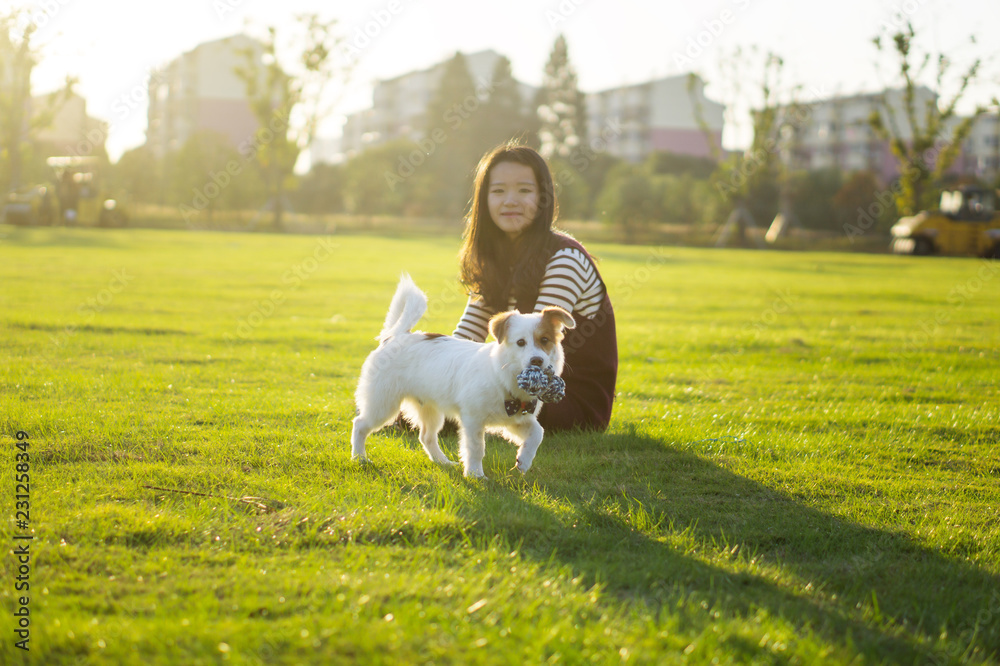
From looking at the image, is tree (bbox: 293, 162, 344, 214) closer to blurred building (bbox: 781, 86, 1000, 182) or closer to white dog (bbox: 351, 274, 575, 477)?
blurred building (bbox: 781, 86, 1000, 182)

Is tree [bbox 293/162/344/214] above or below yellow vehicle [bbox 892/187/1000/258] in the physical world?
above

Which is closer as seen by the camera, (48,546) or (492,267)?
(48,546)

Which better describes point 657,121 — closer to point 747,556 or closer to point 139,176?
point 139,176

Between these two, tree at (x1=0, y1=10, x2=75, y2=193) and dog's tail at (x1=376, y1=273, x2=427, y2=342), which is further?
tree at (x1=0, y1=10, x2=75, y2=193)

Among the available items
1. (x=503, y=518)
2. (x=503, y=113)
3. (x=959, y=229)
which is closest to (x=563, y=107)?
(x=503, y=113)

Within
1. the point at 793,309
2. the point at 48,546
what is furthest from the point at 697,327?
the point at 48,546

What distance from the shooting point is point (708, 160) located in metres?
59.4

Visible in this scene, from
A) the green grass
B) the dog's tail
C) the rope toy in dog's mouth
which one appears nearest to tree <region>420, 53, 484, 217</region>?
the green grass

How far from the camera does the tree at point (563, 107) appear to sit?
212 ft

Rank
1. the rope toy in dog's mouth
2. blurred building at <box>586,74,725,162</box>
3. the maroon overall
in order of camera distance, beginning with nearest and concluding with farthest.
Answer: the rope toy in dog's mouth
the maroon overall
blurred building at <box>586,74,725,162</box>

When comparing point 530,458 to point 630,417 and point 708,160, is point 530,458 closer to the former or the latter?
point 630,417

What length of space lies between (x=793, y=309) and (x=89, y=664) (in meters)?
13.0

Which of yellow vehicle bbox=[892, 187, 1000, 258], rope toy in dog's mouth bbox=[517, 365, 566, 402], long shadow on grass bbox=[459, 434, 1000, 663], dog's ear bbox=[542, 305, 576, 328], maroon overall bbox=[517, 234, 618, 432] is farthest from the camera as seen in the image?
yellow vehicle bbox=[892, 187, 1000, 258]

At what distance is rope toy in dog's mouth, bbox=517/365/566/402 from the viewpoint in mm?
3758
